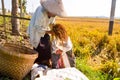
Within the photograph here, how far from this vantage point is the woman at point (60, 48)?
5255 millimetres

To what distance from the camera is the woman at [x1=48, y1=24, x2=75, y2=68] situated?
17.2 ft

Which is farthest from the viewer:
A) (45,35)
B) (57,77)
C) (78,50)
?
(78,50)

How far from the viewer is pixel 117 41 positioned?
918 centimetres

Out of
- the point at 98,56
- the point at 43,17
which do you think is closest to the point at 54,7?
the point at 43,17

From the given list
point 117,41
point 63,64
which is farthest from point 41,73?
point 117,41

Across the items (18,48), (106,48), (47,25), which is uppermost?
(47,25)

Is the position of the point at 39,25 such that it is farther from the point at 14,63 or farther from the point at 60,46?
the point at 14,63

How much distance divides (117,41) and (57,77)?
15.4 feet

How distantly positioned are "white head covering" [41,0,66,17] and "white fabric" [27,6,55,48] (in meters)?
0.12

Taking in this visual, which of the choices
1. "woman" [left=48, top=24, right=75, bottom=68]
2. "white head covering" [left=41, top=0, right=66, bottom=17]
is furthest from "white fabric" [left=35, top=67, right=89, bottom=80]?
"white head covering" [left=41, top=0, right=66, bottom=17]

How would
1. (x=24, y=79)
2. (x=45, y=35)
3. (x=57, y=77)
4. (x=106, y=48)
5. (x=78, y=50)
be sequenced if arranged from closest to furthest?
(x=57, y=77) → (x=24, y=79) → (x=45, y=35) → (x=78, y=50) → (x=106, y=48)

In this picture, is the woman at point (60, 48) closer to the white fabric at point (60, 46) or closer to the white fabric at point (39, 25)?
the white fabric at point (60, 46)

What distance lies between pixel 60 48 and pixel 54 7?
70 cm

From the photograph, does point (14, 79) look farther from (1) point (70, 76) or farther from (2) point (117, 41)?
(2) point (117, 41)
